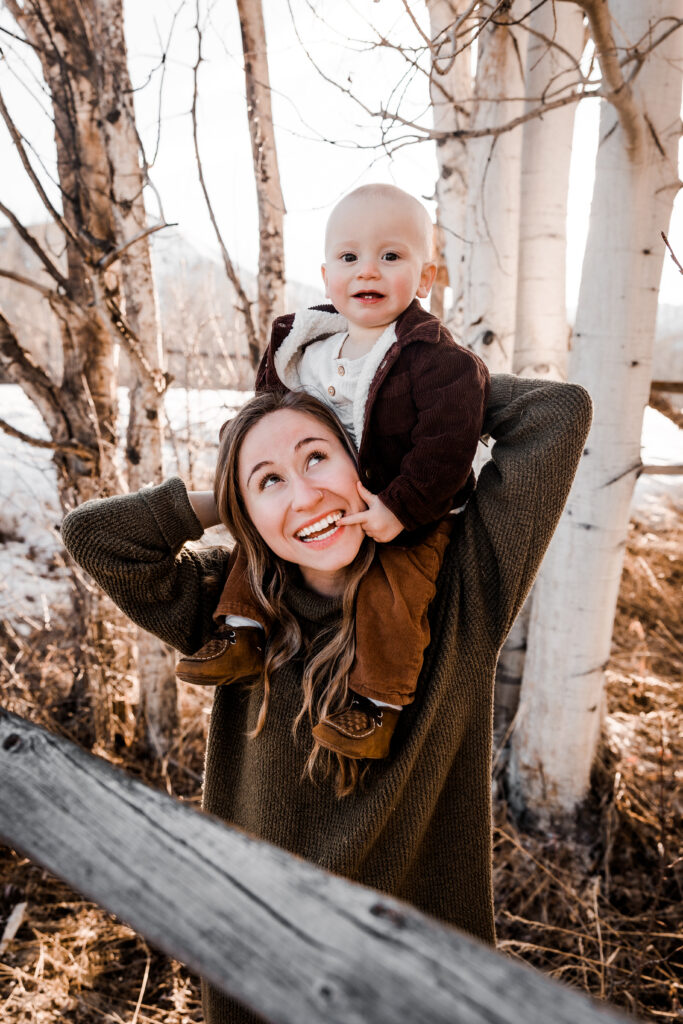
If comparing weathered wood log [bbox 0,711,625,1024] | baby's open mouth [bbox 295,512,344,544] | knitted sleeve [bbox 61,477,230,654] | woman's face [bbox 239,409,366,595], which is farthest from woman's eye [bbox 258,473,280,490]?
weathered wood log [bbox 0,711,625,1024]

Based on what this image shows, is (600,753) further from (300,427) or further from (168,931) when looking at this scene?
(168,931)

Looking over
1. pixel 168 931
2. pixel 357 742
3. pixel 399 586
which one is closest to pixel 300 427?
pixel 399 586

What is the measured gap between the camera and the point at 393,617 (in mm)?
1396

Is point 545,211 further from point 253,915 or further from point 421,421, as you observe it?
point 253,915

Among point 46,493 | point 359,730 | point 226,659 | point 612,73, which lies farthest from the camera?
point 46,493

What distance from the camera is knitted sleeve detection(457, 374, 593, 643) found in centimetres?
139

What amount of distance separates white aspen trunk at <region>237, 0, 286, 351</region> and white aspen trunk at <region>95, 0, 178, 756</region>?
55cm

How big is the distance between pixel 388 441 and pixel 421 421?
124mm

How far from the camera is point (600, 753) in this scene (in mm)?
3443

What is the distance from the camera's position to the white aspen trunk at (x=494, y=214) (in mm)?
2938

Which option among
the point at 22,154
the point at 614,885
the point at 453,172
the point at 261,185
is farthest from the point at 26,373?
the point at 614,885

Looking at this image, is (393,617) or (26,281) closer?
(393,617)

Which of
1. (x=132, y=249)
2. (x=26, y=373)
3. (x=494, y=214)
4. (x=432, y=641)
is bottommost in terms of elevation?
(x=432, y=641)

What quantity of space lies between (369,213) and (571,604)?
2.07 m
